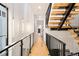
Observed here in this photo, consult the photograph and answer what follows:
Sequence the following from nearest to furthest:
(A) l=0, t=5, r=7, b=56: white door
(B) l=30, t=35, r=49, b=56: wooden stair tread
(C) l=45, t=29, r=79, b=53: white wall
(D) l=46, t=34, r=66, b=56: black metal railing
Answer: (D) l=46, t=34, r=66, b=56: black metal railing
(B) l=30, t=35, r=49, b=56: wooden stair tread
(A) l=0, t=5, r=7, b=56: white door
(C) l=45, t=29, r=79, b=53: white wall

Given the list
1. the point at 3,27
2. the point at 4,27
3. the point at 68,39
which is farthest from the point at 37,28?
the point at 3,27

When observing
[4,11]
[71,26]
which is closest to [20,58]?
[4,11]

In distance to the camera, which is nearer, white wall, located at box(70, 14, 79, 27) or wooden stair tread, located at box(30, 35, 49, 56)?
wooden stair tread, located at box(30, 35, 49, 56)

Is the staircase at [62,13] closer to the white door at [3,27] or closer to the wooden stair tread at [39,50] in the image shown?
the wooden stair tread at [39,50]

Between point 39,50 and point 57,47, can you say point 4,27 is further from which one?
point 57,47

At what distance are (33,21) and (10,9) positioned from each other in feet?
6.29

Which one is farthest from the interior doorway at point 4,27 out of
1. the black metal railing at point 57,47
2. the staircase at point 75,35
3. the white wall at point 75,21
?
the staircase at point 75,35

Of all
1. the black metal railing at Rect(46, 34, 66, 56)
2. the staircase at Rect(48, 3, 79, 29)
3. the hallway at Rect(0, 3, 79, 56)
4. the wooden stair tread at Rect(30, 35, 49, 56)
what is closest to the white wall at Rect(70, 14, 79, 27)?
the hallway at Rect(0, 3, 79, 56)

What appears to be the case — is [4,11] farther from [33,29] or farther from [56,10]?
[33,29]

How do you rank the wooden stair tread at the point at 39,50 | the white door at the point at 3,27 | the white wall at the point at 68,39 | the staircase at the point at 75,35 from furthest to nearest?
the white wall at the point at 68,39 → the staircase at the point at 75,35 → the white door at the point at 3,27 → the wooden stair tread at the point at 39,50

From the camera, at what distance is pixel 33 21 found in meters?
5.58

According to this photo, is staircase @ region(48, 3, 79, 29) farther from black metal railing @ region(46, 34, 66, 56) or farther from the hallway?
black metal railing @ region(46, 34, 66, 56)

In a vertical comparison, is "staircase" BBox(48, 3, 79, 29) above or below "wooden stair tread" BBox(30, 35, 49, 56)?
above

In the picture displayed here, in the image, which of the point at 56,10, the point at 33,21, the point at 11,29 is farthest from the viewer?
the point at 33,21
